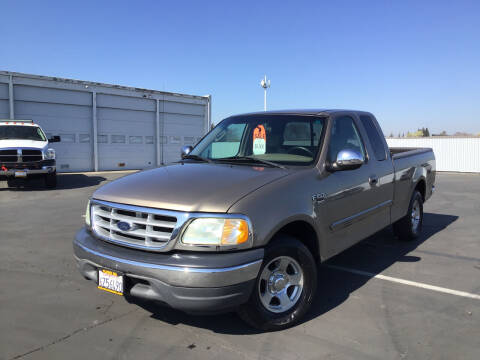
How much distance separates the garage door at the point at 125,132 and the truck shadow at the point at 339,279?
16469 mm

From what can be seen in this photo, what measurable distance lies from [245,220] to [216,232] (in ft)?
0.73

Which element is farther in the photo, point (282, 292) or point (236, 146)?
point (236, 146)

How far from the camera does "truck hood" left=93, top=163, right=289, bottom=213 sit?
2.89 m

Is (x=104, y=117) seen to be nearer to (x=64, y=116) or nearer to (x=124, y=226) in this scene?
(x=64, y=116)

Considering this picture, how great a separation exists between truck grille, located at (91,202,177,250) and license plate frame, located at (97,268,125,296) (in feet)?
0.77

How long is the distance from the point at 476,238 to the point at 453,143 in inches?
794

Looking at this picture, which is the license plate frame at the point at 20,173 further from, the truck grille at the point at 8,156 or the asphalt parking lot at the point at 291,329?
the asphalt parking lot at the point at 291,329

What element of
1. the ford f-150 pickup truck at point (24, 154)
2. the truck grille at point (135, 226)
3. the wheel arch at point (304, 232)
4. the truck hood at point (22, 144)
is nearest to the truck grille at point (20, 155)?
the ford f-150 pickup truck at point (24, 154)

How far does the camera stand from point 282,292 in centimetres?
328

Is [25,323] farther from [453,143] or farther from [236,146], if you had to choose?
[453,143]

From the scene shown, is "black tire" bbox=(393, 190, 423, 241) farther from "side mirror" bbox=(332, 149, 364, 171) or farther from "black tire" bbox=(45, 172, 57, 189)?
"black tire" bbox=(45, 172, 57, 189)

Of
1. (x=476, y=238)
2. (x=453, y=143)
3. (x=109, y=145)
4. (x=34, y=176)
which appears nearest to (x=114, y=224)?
(x=476, y=238)

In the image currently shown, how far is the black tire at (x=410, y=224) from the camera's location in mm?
5820

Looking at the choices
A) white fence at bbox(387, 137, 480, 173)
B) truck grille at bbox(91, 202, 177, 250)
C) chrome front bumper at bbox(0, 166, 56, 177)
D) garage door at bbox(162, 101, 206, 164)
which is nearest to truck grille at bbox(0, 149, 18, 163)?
chrome front bumper at bbox(0, 166, 56, 177)
